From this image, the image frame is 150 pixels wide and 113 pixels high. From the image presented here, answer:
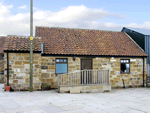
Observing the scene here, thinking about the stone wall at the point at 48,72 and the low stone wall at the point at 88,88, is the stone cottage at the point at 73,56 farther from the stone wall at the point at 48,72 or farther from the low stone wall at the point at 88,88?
the low stone wall at the point at 88,88

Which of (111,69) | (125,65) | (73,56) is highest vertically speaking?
(73,56)

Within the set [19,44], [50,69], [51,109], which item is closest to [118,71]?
[50,69]

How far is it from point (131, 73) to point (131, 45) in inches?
107

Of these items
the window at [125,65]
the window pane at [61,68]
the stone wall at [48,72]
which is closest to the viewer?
the stone wall at [48,72]

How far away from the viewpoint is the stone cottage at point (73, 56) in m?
12.0

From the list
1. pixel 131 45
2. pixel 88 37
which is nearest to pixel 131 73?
pixel 131 45

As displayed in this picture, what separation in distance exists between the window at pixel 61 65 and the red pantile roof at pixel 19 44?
209 centimetres

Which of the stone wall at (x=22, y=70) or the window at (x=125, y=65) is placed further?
the window at (x=125, y=65)

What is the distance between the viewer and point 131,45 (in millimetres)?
16562

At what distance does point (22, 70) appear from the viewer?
12.0m

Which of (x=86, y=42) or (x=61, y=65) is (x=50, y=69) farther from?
(x=86, y=42)

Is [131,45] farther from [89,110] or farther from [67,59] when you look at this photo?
[89,110]

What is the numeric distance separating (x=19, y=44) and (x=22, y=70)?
5.87ft

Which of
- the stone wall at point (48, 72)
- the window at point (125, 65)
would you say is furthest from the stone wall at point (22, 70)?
the window at point (125, 65)
